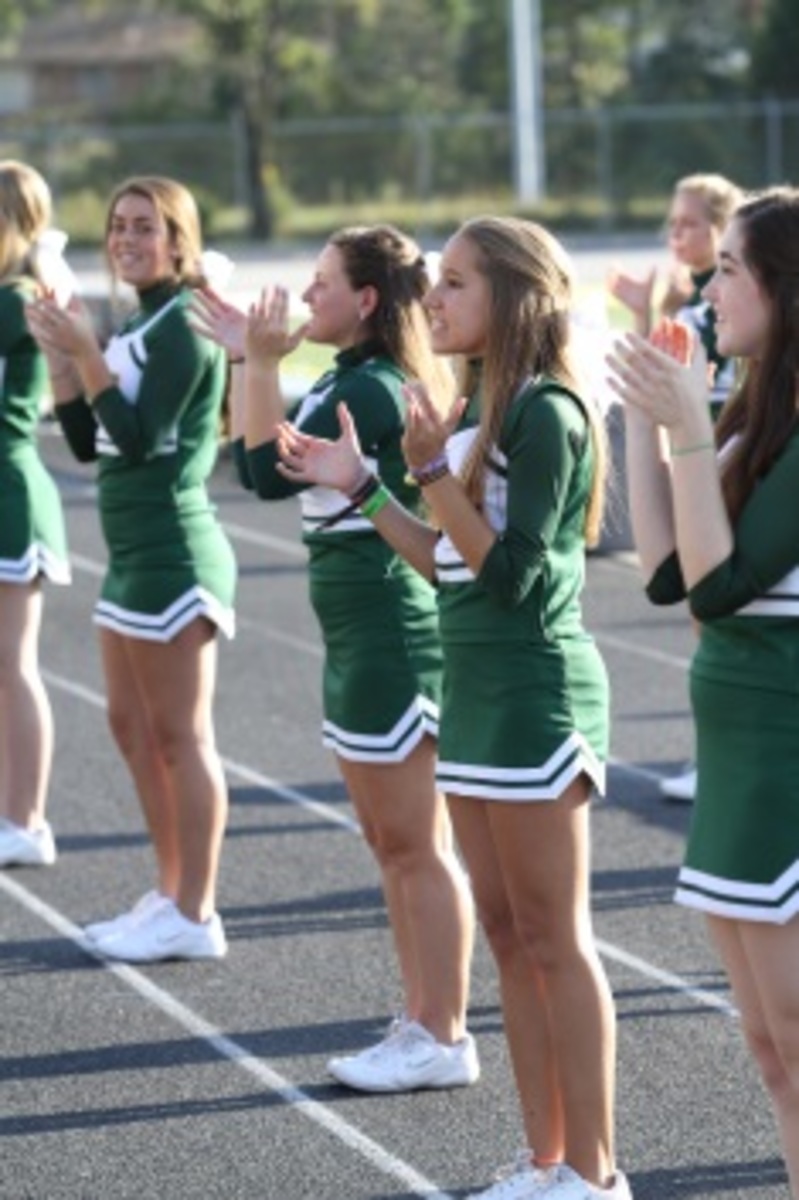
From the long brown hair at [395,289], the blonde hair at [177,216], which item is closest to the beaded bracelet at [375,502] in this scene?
the long brown hair at [395,289]

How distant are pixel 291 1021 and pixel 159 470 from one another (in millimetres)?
1533

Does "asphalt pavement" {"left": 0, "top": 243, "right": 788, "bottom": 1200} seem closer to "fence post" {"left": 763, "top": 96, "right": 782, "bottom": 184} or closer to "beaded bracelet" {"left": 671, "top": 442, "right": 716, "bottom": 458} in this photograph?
"beaded bracelet" {"left": 671, "top": 442, "right": 716, "bottom": 458}

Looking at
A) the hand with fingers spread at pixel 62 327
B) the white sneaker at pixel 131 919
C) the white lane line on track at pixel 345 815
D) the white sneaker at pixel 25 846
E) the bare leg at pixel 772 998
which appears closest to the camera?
the bare leg at pixel 772 998

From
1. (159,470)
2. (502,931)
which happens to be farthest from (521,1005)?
(159,470)

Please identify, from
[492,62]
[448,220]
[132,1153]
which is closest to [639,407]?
[132,1153]

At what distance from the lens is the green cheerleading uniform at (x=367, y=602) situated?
705cm

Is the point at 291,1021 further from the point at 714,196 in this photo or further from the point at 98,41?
the point at 98,41

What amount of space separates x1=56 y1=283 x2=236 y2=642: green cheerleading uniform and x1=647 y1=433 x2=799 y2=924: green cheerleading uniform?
3.15m

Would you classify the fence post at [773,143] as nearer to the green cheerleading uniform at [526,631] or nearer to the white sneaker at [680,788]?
the white sneaker at [680,788]

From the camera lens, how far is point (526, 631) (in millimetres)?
6023

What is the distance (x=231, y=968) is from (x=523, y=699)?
264 centimetres

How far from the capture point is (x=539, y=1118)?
245 inches

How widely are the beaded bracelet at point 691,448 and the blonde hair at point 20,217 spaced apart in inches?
170

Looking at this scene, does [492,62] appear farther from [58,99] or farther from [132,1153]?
[132,1153]
